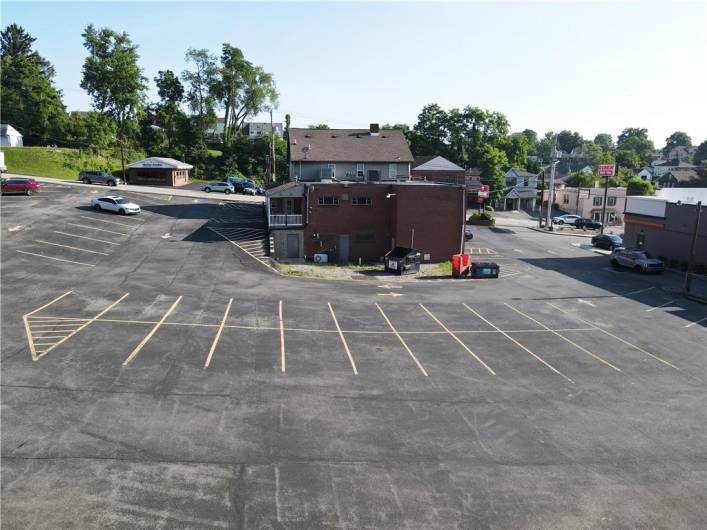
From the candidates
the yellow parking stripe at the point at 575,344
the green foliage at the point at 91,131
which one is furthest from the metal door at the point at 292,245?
the green foliage at the point at 91,131

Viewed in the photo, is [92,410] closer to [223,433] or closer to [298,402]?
[223,433]

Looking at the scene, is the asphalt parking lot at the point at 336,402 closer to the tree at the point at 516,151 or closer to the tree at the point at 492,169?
the tree at the point at 492,169

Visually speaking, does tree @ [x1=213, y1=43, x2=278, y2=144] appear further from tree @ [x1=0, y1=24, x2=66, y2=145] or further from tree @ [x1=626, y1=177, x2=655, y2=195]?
tree @ [x1=626, y1=177, x2=655, y2=195]

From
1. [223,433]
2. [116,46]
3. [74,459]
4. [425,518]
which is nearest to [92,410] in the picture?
[74,459]

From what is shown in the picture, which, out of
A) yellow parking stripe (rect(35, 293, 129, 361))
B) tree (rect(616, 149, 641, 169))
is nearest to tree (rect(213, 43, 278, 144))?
yellow parking stripe (rect(35, 293, 129, 361))

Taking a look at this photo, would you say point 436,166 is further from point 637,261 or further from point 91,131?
point 91,131

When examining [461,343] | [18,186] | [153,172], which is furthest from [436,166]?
[461,343]
